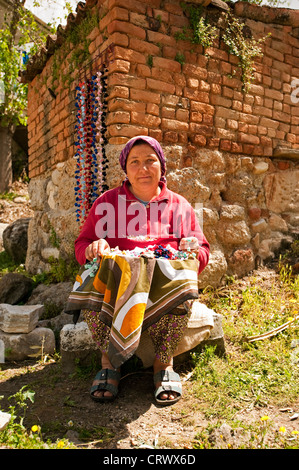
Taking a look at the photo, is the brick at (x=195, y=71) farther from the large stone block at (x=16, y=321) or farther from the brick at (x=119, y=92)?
the large stone block at (x=16, y=321)

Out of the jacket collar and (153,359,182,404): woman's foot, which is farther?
the jacket collar

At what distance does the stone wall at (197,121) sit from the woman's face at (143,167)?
631mm

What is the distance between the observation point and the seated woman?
6.95ft

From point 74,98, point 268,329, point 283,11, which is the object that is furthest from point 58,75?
point 268,329

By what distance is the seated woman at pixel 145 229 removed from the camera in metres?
2.12

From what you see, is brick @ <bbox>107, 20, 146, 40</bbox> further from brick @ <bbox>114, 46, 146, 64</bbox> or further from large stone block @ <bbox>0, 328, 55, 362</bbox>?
large stone block @ <bbox>0, 328, 55, 362</bbox>

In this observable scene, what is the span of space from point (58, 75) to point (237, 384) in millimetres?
3505

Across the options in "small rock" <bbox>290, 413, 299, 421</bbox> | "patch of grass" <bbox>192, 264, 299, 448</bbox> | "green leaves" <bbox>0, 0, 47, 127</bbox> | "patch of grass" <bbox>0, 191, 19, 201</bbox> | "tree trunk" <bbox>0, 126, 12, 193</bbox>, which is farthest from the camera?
"tree trunk" <bbox>0, 126, 12, 193</bbox>

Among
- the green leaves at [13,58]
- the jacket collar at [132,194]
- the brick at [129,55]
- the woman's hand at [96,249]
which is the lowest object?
the woman's hand at [96,249]

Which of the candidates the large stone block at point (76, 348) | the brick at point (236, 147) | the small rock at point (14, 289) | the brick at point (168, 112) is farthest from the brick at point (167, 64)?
the small rock at point (14, 289)

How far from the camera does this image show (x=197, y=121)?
3.28 meters

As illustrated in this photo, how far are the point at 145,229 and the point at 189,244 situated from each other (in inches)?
12.2

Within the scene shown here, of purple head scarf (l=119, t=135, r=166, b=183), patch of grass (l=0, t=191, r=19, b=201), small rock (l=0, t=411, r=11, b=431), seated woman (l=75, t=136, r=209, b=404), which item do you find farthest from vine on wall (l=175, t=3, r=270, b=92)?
patch of grass (l=0, t=191, r=19, b=201)

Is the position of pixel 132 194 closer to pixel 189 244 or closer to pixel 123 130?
pixel 189 244
